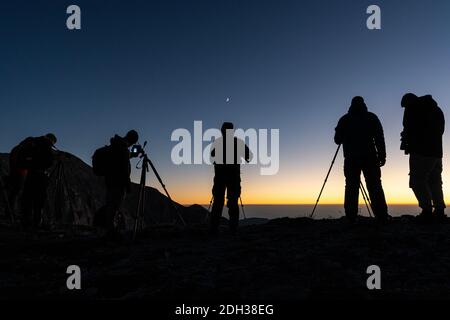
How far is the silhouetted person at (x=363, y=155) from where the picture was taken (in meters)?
8.73

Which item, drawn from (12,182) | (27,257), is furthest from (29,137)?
(27,257)

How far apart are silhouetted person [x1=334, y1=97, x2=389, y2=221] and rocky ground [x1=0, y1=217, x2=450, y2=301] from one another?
0.60 m

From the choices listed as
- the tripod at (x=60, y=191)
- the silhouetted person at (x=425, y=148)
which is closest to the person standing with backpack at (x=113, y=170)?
the tripod at (x=60, y=191)

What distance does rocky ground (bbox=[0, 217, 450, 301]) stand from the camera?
5227 millimetres

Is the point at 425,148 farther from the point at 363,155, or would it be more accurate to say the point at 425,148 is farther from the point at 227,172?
the point at 227,172

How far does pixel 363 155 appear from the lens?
8781mm

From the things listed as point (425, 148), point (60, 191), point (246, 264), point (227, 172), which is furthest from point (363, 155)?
point (60, 191)

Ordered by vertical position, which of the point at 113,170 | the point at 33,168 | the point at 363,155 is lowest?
the point at 113,170

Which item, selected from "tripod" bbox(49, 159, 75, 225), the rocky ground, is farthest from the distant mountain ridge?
the rocky ground

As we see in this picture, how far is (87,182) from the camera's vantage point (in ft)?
105

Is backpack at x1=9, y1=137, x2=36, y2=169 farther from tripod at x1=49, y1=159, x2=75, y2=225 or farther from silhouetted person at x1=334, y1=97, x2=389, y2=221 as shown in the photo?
silhouetted person at x1=334, y1=97, x2=389, y2=221

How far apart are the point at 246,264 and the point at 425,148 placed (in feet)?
17.2
